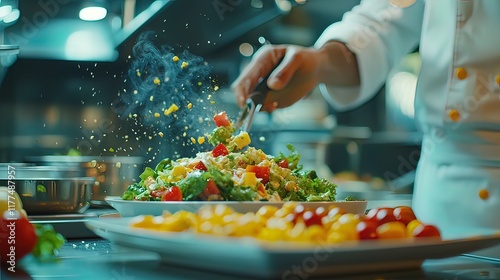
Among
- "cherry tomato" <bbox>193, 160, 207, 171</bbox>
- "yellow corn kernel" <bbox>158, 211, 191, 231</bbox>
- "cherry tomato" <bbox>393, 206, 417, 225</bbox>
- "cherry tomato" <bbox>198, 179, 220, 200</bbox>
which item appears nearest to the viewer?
"yellow corn kernel" <bbox>158, 211, 191, 231</bbox>

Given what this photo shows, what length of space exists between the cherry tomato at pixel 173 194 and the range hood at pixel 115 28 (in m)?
1.37

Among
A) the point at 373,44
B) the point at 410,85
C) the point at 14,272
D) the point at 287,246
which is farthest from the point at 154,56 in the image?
the point at 410,85

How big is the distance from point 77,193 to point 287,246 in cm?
83

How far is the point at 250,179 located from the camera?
113 centimetres

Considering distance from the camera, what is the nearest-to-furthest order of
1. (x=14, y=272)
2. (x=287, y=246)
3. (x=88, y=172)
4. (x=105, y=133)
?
(x=287, y=246) < (x=14, y=272) < (x=88, y=172) < (x=105, y=133)

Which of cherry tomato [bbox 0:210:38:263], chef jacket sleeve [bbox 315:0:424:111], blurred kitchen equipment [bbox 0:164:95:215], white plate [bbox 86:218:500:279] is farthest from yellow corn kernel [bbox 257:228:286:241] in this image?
chef jacket sleeve [bbox 315:0:424:111]

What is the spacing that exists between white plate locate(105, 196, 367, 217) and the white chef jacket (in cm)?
44

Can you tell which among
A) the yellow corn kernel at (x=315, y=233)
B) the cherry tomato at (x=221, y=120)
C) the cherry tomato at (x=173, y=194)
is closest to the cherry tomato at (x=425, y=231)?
the yellow corn kernel at (x=315, y=233)

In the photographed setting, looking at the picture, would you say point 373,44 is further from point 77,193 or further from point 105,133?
point 105,133

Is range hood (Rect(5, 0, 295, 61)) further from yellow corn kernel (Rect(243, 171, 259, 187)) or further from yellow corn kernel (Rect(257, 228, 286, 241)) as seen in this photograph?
yellow corn kernel (Rect(257, 228, 286, 241))

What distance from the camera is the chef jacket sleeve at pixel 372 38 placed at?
Answer: 1515 mm

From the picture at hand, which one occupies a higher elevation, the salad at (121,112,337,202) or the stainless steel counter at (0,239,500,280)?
the salad at (121,112,337,202)

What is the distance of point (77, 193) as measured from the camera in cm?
140

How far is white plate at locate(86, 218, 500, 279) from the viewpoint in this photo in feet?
2.12
